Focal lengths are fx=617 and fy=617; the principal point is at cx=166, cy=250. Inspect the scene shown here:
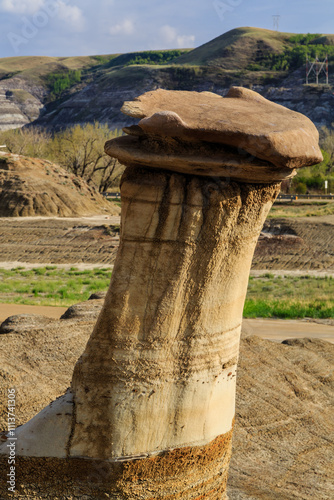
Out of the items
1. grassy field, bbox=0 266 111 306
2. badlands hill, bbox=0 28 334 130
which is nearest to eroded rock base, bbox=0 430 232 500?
grassy field, bbox=0 266 111 306

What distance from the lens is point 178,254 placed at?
4.30m

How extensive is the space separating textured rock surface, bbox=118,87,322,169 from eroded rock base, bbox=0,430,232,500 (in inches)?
88.9

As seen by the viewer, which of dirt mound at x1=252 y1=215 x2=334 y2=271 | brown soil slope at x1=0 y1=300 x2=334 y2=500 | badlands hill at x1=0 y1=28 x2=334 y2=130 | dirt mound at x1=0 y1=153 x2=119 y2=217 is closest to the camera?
brown soil slope at x1=0 y1=300 x2=334 y2=500

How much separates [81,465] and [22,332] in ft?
15.6

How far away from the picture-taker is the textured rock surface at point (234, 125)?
155 inches

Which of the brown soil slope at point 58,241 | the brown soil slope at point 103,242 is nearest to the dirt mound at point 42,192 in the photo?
the brown soil slope at point 58,241

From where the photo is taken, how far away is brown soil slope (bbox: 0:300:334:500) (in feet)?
Result: 19.5

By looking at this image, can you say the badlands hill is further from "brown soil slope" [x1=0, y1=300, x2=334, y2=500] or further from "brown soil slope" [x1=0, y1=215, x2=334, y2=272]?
"brown soil slope" [x1=0, y1=300, x2=334, y2=500]

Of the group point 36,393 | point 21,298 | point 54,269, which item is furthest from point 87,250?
point 36,393

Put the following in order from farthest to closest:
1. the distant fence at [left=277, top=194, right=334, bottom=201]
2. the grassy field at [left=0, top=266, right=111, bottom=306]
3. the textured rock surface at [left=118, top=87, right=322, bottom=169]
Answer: the distant fence at [left=277, top=194, right=334, bottom=201], the grassy field at [left=0, top=266, right=111, bottom=306], the textured rock surface at [left=118, top=87, right=322, bottom=169]

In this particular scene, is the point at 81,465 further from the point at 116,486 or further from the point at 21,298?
the point at 21,298

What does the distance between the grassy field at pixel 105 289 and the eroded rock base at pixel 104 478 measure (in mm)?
11133

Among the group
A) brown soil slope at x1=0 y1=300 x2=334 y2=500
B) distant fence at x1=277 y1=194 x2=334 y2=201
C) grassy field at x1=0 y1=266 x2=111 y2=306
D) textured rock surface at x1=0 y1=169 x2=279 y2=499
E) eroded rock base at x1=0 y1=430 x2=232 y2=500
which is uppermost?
textured rock surface at x1=0 y1=169 x2=279 y2=499

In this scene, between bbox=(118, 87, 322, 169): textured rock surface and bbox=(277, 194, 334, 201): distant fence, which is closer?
bbox=(118, 87, 322, 169): textured rock surface
